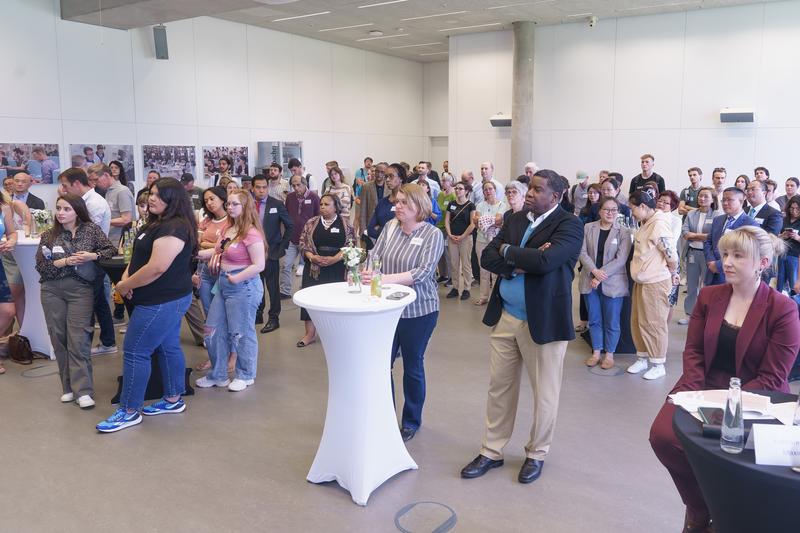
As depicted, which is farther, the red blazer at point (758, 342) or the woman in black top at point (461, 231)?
the woman in black top at point (461, 231)

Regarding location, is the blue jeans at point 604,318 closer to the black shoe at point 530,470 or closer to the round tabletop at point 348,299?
the black shoe at point 530,470

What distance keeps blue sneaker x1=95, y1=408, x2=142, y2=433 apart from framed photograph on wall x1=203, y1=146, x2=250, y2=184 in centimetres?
769

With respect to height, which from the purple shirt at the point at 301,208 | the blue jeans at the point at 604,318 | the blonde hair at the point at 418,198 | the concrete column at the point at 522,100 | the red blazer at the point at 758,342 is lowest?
the blue jeans at the point at 604,318

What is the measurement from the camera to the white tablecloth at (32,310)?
5.67 m

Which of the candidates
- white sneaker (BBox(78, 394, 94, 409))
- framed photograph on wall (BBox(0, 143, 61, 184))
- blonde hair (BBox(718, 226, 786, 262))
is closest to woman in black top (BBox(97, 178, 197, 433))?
white sneaker (BBox(78, 394, 94, 409))

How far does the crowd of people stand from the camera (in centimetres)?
266

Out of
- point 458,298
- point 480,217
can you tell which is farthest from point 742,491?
point 458,298

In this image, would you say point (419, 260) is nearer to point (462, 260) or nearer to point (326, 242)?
point (326, 242)

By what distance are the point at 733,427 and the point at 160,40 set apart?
10.9 metres

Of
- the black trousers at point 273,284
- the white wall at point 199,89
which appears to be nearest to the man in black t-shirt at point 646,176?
the black trousers at point 273,284

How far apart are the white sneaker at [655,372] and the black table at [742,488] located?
321cm

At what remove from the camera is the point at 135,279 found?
13.0 feet

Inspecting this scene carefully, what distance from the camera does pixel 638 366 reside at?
539 cm

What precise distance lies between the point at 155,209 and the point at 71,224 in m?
0.99
